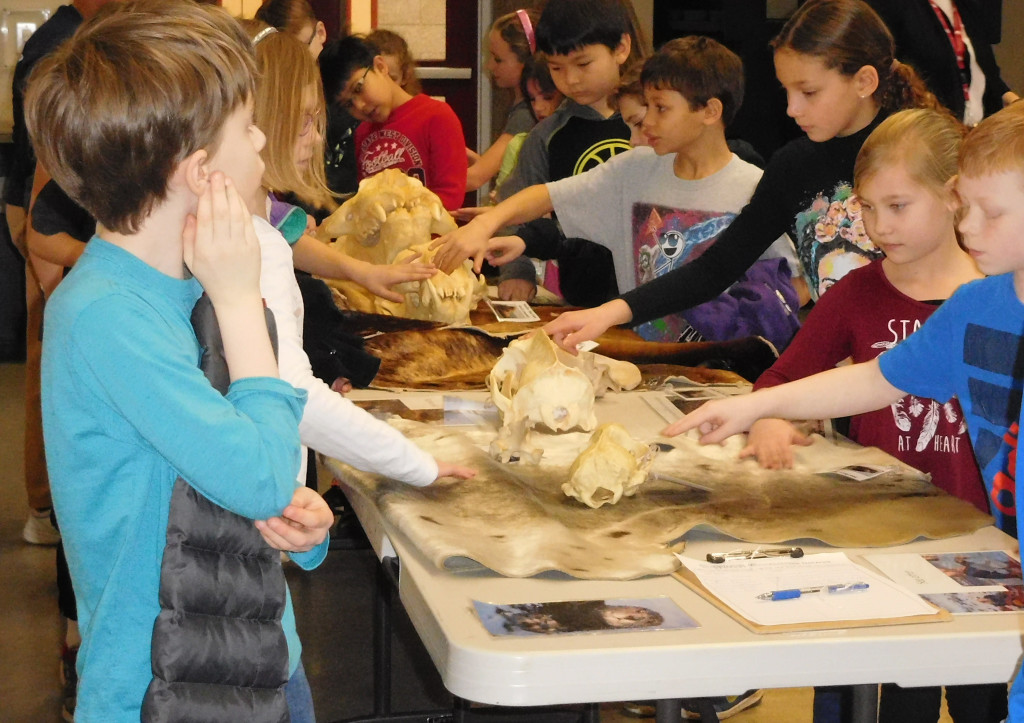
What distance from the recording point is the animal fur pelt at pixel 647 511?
1496 millimetres

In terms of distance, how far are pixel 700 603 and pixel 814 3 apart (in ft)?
5.55

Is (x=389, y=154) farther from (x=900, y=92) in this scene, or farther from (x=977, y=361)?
(x=977, y=361)

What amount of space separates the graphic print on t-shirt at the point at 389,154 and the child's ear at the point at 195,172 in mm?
3360

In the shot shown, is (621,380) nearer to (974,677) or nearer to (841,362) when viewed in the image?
(841,362)

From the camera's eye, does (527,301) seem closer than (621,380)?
No

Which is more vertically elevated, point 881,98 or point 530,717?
point 881,98

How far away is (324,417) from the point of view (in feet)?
5.52

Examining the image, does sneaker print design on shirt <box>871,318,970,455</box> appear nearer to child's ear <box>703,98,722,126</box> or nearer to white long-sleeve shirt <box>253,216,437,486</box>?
white long-sleeve shirt <box>253,216,437,486</box>

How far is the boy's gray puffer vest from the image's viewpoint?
1229mm

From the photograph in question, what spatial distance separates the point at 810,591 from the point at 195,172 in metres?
0.88

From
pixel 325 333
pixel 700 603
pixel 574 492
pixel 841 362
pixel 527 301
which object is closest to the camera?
pixel 700 603

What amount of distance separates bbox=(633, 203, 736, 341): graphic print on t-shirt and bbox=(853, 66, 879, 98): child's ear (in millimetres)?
561

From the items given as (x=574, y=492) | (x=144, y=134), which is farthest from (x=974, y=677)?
(x=144, y=134)

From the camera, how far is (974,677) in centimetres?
128
